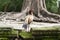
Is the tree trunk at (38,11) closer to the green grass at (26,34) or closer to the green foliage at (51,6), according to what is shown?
the green foliage at (51,6)

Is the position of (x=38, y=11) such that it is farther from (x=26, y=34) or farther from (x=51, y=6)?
(x=26, y=34)

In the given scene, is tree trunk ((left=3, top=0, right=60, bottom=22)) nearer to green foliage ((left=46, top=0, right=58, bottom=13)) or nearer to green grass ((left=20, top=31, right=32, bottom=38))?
green foliage ((left=46, top=0, right=58, bottom=13))

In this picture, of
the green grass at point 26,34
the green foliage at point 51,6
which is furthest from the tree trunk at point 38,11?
the green grass at point 26,34

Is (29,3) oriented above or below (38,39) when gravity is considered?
above

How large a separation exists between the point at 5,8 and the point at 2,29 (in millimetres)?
12356

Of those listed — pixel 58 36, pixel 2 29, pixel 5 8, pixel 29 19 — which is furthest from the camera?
pixel 5 8

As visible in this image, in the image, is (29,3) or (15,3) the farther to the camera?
(15,3)

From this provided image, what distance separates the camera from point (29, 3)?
569 inches

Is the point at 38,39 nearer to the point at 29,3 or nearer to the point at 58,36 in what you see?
the point at 58,36

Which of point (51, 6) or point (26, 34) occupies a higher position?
point (51, 6)

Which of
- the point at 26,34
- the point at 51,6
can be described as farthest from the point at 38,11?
the point at 26,34

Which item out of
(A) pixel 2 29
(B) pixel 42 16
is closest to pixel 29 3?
(B) pixel 42 16

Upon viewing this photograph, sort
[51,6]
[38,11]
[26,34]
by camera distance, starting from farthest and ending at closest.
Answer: [51,6], [38,11], [26,34]

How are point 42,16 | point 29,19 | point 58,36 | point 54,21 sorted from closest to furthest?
point 58,36, point 29,19, point 54,21, point 42,16
